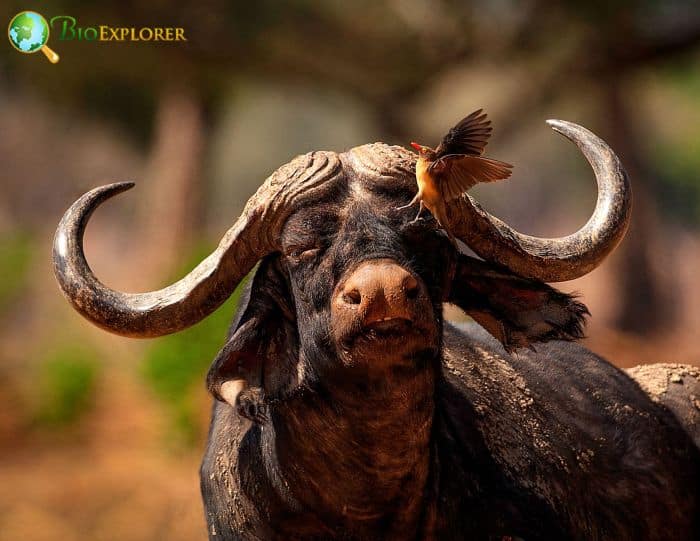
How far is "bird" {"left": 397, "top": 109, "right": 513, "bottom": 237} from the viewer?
359 cm

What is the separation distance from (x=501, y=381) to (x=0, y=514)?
6.95 meters

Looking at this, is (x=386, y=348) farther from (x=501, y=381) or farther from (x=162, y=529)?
(x=162, y=529)

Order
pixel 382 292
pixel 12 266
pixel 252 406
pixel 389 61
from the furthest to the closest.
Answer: pixel 389 61 < pixel 12 266 < pixel 252 406 < pixel 382 292

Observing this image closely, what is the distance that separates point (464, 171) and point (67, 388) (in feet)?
33.8

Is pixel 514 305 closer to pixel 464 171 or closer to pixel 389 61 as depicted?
pixel 464 171

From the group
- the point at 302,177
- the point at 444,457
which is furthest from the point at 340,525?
the point at 302,177

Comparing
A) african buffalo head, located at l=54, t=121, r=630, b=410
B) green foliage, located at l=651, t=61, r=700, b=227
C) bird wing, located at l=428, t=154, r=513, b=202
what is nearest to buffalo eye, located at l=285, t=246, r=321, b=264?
african buffalo head, located at l=54, t=121, r=630, b=410

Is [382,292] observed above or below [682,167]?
below

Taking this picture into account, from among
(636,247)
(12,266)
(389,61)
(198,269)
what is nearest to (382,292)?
(198,269)

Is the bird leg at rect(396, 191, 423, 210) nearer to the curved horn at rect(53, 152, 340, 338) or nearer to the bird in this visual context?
the bird

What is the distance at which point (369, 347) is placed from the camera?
3.54m

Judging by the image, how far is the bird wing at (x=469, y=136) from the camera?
11.7 feet

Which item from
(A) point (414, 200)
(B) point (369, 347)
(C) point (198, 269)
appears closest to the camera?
(B) point (369, 347)

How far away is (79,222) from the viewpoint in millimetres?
4023
